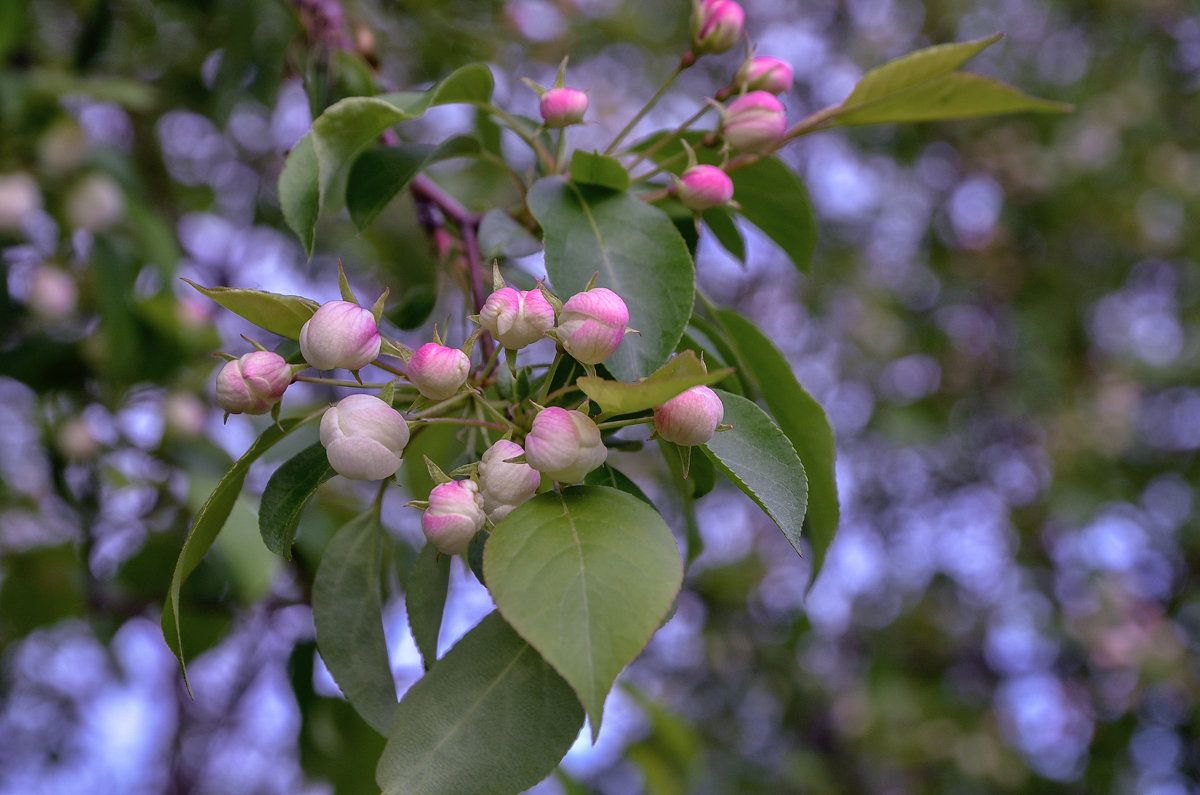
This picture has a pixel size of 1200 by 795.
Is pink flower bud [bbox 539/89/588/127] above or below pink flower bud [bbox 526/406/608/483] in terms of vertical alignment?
above

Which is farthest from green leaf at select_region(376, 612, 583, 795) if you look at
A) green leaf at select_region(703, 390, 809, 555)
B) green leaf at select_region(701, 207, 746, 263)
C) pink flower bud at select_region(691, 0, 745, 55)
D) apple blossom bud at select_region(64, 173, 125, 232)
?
apple blossom bud at select_region(64, 173, 125, 232)

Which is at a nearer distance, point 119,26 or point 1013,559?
point 119,26

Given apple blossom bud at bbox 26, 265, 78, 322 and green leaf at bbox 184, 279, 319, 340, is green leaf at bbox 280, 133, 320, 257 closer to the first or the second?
green leaf at bbox 184, 279, 319, 340

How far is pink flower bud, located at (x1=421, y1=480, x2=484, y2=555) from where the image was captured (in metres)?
0.49

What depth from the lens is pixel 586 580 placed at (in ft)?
1.44

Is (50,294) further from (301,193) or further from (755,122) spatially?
(755,122)

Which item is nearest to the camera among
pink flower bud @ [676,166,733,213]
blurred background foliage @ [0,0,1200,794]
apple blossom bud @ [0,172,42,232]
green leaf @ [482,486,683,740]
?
green leaf @ [482,486,683,740]

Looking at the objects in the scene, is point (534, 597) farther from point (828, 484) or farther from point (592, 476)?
point (828, 484)

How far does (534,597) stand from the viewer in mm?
431

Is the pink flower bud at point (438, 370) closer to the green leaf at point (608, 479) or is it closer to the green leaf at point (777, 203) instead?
the green leaf at point (608, 479)

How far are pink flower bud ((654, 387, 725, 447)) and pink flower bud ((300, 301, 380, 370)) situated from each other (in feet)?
0.52

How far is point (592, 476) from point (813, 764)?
8.21ft

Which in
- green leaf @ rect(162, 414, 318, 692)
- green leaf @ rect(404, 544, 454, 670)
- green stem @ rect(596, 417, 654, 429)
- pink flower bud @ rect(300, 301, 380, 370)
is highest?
pink flower bud @ rect(300, 301, 380, 370)

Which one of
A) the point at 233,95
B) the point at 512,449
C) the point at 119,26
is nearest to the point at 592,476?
the point at 512,449
